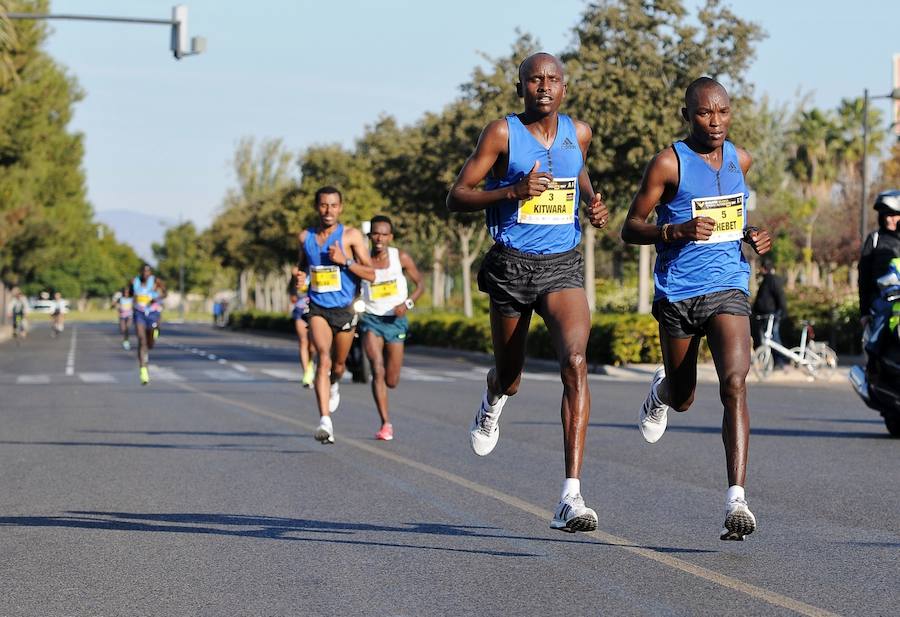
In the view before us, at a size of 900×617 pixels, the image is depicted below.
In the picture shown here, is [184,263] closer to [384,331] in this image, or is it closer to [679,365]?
[384,331]

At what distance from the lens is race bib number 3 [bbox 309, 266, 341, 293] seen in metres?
11.8

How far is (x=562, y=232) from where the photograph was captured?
7016 mm

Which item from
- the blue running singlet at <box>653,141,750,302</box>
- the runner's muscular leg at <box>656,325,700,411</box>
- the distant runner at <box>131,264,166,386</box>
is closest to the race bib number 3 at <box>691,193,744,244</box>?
the blue running singlet at <box>653,141,750,302</box>

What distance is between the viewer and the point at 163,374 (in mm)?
27562

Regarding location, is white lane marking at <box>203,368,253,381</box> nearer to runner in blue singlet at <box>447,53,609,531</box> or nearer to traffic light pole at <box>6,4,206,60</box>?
traffic light pole at <box>6,4,206,60</box>

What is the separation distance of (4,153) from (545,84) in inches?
2280

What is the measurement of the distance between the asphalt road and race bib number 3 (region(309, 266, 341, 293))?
1.29 metres

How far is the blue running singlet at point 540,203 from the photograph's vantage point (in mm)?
6941

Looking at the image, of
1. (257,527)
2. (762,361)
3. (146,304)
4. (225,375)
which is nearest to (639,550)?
(257,527)

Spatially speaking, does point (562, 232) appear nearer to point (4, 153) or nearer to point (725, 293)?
point (725, 293)

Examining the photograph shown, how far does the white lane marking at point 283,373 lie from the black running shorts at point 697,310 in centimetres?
1844

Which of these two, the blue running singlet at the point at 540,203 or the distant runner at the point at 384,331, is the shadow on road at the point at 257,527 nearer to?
the blue running singlet at the point at 540,203

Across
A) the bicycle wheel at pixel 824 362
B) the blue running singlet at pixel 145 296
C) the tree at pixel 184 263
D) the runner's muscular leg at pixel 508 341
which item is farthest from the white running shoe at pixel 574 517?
the tree at pixel 184 263

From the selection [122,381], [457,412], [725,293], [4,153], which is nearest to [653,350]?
[122,381]
